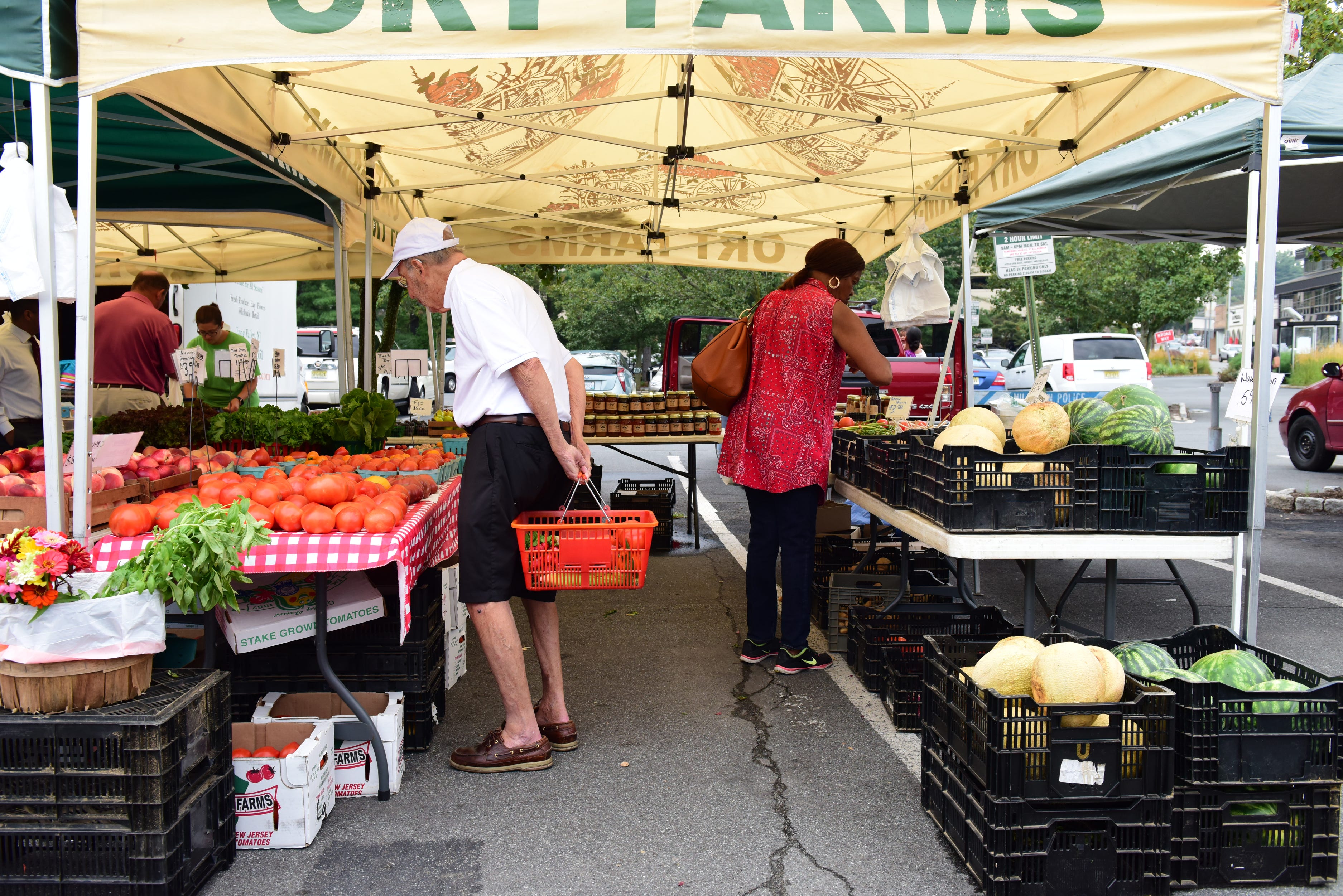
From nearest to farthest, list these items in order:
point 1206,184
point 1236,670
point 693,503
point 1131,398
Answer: point 1236,670 → point 1131,398 → point 1206,184 → point 693,503

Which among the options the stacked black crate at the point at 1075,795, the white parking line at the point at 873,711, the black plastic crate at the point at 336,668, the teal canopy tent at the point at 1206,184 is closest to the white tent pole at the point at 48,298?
the black plastic crate at the point at 336,668

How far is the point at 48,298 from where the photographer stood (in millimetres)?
3240

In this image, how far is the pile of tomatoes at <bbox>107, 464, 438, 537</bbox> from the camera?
11.3ft

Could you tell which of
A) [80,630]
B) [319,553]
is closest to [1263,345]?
[319,553]

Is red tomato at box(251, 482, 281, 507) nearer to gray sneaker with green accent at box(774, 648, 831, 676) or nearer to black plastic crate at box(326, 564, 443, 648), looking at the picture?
black plastic crate at box(326, 564, 443, 648)

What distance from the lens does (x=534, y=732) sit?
3.82 metres

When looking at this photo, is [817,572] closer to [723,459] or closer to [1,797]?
[723,459]

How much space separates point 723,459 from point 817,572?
125 centimetres

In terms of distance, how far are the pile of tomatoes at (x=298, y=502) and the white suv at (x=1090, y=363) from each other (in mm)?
16586

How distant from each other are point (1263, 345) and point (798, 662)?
2.51 m

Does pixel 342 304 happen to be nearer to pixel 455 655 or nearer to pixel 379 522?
pixel 455 655

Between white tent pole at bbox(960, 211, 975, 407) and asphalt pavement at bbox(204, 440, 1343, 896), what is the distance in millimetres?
2098

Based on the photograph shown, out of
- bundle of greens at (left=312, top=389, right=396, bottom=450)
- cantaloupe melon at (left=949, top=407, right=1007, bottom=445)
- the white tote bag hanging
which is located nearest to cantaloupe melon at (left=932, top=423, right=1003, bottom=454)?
cantaloupe melon at (left=949, top=407, right=1007, bottom=445)

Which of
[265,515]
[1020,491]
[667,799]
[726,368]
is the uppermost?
[726,368]
